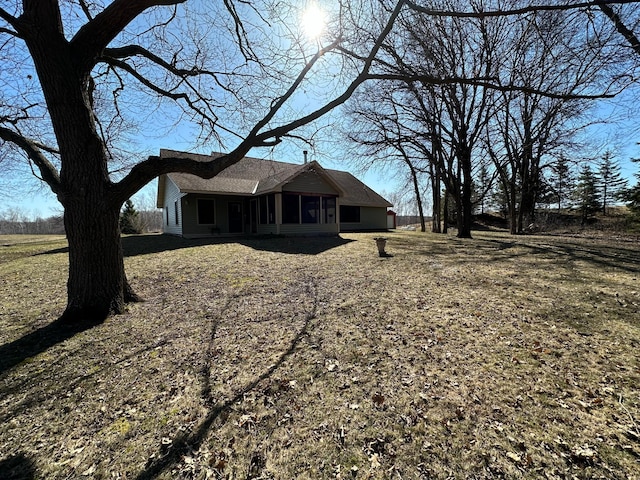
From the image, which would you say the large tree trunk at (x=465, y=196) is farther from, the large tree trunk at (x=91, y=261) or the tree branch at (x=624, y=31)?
the large tree trunk at (x=91, y=261)

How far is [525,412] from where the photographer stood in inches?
90.6

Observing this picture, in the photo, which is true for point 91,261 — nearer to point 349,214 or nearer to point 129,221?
point 349,214

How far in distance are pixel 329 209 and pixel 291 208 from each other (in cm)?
319

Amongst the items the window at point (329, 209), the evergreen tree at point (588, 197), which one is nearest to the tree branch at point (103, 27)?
the window at point (329, 209)

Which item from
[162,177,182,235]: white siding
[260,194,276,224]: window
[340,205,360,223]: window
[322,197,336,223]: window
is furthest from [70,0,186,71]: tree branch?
[340,205,360,223]: window

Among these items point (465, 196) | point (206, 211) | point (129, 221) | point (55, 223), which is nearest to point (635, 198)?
point (465, 196)

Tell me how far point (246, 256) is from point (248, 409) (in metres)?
6.64

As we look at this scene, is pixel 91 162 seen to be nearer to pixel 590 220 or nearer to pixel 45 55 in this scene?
pixel 45 55

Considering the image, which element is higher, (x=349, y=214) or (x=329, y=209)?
(x=329, y=209)

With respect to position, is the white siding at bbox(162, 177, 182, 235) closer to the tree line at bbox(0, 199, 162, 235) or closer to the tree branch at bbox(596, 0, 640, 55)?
the tree line at bbox(0, 199, 162, 235)

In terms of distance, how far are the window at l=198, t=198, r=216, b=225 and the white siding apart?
1.17 m

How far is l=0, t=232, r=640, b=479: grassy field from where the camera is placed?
1.96 metres

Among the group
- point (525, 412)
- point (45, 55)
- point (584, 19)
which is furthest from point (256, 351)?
point (584, 19)

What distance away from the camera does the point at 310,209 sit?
15695 mm
